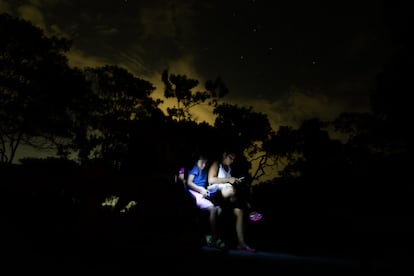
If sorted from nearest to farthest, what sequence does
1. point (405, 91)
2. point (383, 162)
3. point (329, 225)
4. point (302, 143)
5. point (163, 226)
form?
point (163, 226) → point (329, 225) → point (405, 91) → point (383, 162) → point (302, 143)

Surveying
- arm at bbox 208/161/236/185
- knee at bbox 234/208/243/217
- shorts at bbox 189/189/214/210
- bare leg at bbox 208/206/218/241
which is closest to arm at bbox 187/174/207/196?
shorts at bbox 189/189/214/210

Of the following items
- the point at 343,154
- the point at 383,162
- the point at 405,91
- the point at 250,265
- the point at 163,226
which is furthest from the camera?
the point at 343,154

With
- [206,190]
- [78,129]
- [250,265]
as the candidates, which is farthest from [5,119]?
[250,265]

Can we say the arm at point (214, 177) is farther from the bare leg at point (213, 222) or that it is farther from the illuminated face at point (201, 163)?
the bare leg at point (213, 222)

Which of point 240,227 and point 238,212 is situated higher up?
point 238,212

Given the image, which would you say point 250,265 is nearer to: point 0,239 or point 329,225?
point 0,239

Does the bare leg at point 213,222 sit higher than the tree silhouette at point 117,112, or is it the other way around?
the tree silhouette at point 117,112

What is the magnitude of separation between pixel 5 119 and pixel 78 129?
427 centimetres

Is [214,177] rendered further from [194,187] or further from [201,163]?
[201,163]

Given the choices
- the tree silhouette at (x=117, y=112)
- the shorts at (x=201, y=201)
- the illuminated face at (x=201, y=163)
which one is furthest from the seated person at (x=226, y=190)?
the tree silhouette at (x=117, y=112)

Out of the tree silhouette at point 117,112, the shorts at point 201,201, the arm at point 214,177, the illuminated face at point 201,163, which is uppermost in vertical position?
the tree silhouette at point 117,112

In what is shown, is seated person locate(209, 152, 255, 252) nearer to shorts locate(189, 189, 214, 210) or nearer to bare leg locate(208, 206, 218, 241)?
shorts locate(189, 189, 214, 210)

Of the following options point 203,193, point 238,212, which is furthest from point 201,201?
point 238,212

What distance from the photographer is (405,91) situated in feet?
49.2
